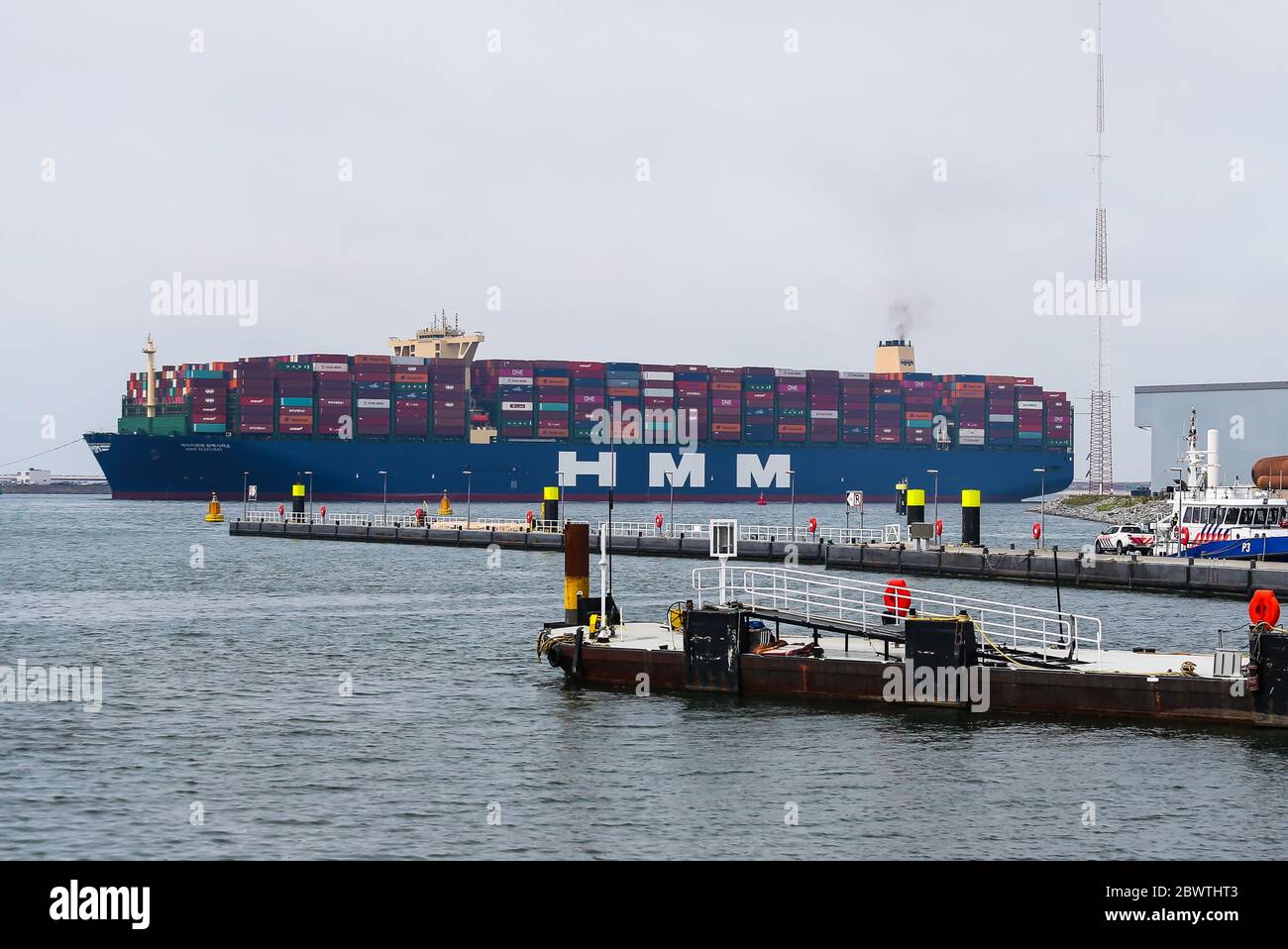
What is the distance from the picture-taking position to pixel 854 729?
31.8 m

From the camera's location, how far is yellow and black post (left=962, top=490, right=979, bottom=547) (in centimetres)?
7581

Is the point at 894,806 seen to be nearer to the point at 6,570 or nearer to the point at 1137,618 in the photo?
the point at 1137,618

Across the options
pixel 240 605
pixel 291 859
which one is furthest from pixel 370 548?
pixel 291 859

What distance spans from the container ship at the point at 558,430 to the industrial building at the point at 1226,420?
21.9 m

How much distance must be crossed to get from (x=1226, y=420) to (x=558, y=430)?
70914 mm

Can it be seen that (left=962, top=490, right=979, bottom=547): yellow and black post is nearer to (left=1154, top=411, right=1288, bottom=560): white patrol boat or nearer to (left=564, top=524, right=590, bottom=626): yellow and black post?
(left=1154, top=411, right=1288, bottom=560): white patrol boat

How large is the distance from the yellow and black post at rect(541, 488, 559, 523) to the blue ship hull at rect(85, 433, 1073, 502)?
51543mm

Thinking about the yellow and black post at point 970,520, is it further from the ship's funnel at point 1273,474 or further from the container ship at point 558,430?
the container ship at point 558,430

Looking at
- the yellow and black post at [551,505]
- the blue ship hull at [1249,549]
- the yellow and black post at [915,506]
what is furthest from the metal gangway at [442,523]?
the blue ship hull at [1249,549]

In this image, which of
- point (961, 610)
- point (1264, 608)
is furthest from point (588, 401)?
→ point (1264, 608)

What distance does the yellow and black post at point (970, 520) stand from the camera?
249 ft
